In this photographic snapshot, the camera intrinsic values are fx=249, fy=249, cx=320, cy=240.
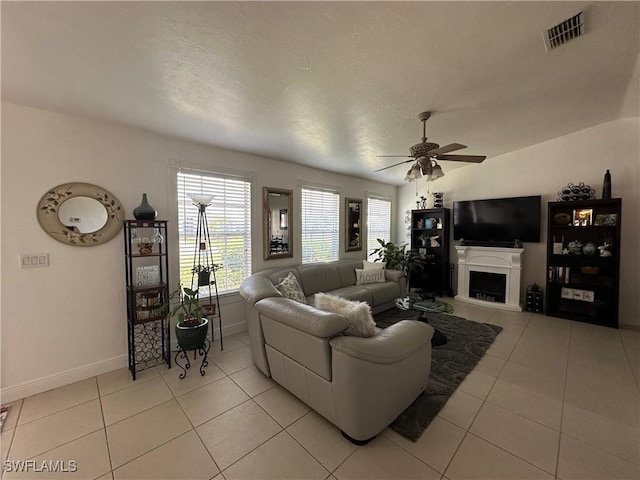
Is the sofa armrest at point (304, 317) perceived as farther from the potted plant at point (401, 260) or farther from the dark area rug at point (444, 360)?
the potted plant at point (401, 260)

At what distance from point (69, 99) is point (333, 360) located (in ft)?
10.1

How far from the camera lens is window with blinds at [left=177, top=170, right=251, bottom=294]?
320 cm

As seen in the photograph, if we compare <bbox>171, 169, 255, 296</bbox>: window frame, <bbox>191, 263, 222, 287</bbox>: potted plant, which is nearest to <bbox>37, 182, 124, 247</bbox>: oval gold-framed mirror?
<bbox>171, 169, 255, 296</bbox>: window frame

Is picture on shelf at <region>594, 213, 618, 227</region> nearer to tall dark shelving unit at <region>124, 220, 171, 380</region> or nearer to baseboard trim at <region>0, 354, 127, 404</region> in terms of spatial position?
tall dark shelving unit at <region>124, 220, 171, 380</region>

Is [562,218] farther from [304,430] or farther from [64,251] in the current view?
[64,251]

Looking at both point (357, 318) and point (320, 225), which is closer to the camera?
point (357, 318)

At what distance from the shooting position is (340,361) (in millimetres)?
1678

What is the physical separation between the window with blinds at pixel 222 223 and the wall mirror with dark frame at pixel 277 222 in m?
0.27

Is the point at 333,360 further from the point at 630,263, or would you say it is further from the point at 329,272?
the point at 630,263

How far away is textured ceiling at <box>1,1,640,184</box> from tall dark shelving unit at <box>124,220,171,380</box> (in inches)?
47.2

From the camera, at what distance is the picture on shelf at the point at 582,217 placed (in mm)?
3930

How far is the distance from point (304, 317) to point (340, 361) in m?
0.40

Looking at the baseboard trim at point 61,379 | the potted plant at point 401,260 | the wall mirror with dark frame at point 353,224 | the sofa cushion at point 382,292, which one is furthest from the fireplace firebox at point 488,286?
the baseboard trim at point 61,379

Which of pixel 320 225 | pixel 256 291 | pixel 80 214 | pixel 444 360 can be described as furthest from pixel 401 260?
pixel 80 214
